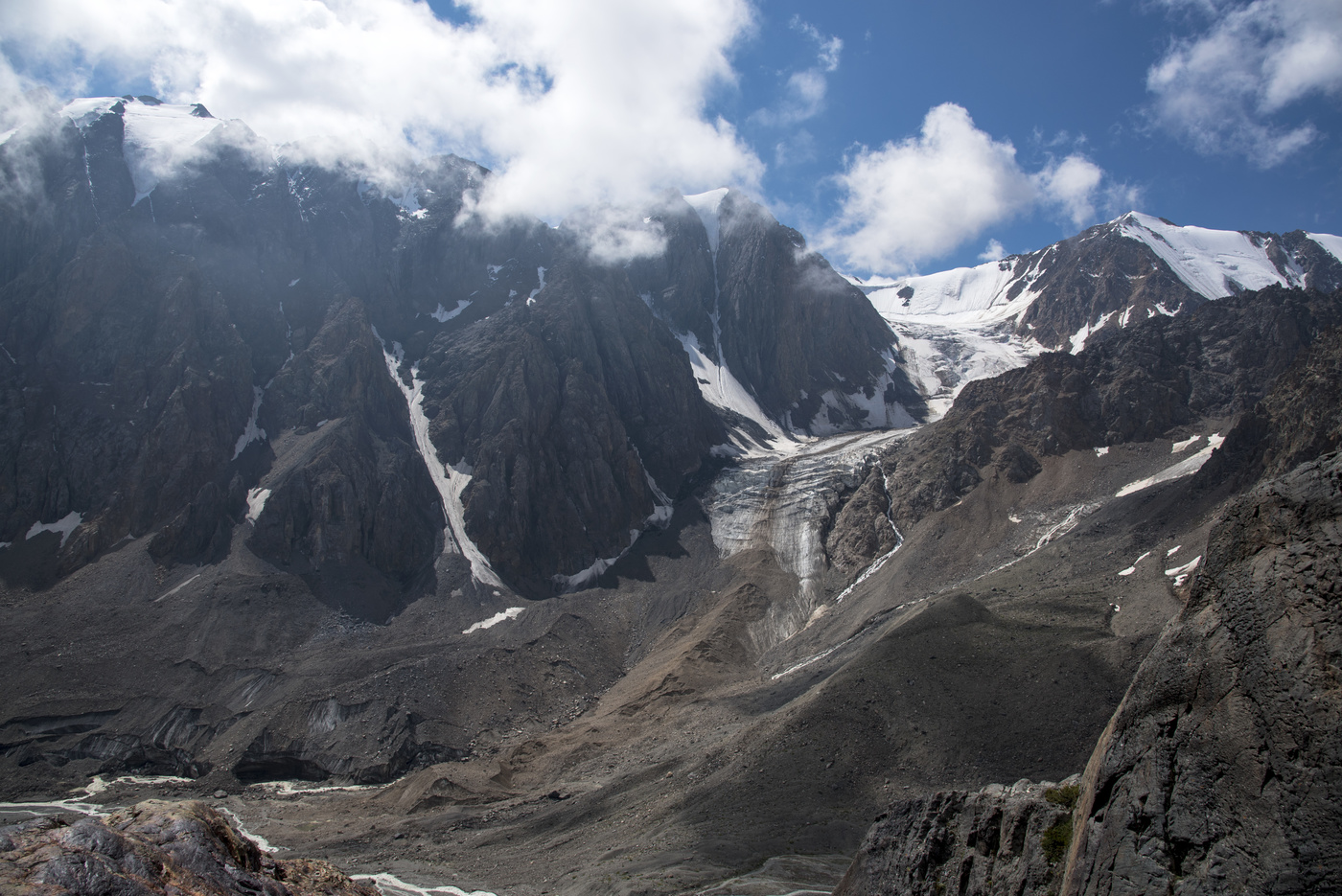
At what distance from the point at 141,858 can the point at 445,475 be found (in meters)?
94.1

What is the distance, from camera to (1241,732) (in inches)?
327

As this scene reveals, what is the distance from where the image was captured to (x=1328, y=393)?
62188mm

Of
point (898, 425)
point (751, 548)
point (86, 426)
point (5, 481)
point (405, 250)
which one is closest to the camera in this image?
point (5, 481)

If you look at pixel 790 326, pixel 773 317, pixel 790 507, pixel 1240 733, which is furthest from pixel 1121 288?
pixel 1240 733

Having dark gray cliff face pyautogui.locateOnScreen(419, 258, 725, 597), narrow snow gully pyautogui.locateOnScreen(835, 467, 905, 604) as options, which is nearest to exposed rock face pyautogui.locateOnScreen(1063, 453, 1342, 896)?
narrow snow gully pyautogui.locateOnScreen(835, 467, 905, 604)

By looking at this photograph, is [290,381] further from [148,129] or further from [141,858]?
[141,858]

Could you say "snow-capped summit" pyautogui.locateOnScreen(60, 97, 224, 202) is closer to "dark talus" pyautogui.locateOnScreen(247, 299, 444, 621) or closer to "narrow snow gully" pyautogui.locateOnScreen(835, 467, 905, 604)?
"dark talus" pyautogui.locateOnScreen(247, 299, 444, 621)

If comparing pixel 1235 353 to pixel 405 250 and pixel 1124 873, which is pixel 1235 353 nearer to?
pixel 1124 873

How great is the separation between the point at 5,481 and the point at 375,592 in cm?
4172

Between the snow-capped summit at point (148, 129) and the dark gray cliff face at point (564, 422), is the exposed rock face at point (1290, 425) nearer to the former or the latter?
the dark gray cliff face at point (564, 422)

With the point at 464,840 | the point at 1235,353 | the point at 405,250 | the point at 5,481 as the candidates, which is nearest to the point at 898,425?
the point at 1235,353

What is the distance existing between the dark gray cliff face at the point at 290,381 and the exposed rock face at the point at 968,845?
74.7 meters

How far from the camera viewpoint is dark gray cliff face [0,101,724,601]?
86062mm

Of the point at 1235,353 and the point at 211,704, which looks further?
the point at 1235,353
